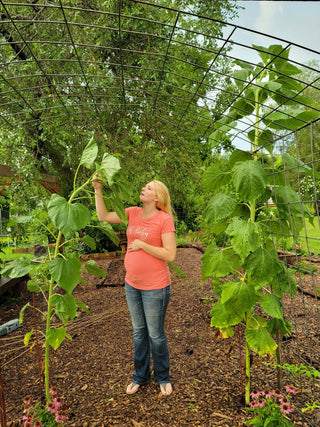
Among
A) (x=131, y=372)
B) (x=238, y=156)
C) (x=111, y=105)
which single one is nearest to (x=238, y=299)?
(x=238, y=156)

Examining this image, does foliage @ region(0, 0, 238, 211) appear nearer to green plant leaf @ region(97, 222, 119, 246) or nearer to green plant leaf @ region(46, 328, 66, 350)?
green plant leaf @ region(97, 222, 119, 246)

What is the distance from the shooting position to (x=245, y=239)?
1.66 metres

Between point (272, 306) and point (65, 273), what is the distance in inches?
44.9

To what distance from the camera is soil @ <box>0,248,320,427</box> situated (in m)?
2.05

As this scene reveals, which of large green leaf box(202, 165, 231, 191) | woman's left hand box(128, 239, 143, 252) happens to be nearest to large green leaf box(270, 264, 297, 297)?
large green leaf box(202, 165, 231, 191)

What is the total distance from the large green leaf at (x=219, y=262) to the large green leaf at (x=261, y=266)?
0.13 m

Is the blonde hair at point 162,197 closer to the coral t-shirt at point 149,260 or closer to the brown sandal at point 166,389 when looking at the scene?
the coral t-shirt at point 149,260

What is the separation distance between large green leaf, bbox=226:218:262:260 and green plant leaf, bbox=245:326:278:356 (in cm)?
50

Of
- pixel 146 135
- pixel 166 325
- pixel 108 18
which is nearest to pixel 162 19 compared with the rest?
pixel 108 18

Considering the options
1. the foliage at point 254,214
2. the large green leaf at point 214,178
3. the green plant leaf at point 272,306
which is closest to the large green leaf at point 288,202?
the foliage at point 254,214

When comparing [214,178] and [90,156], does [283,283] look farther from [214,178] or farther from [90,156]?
[90,156]

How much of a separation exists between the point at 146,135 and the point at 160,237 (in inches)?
98.9

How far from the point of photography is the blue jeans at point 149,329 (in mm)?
2217

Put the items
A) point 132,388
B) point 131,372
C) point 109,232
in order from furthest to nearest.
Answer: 1. point 131,372
2. point 132,388
3. point 109,232
